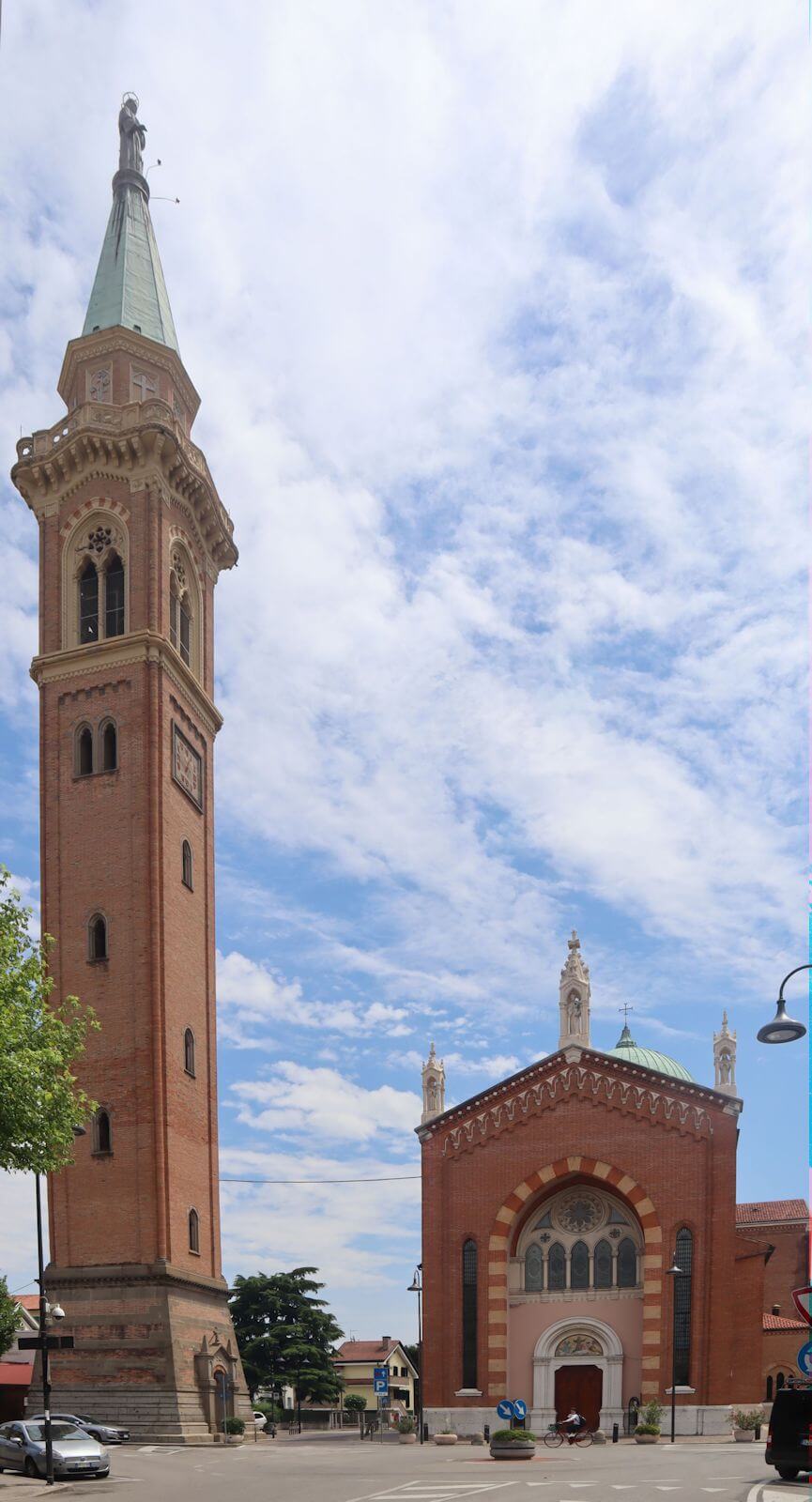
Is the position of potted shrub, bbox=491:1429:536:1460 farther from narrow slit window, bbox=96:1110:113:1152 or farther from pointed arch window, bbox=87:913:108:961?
pointed arch window, bbox=87:913:108:961

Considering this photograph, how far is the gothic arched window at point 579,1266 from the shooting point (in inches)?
1847

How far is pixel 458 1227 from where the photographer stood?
4822cm

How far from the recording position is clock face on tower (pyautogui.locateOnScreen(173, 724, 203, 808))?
4589cm

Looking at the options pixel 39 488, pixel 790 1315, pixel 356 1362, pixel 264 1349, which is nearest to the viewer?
pixel 39 488

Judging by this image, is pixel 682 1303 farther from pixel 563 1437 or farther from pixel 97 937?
pixel 97 937

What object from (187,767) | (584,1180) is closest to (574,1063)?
(584,1180)

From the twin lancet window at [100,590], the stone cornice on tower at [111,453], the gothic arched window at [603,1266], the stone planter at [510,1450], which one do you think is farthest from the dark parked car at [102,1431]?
the stone cornice on tower at [111,453]

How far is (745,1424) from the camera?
134 ft

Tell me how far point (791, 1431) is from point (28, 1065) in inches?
542

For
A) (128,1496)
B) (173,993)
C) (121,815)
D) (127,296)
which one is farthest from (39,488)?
(128,1496)

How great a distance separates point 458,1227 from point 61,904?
1822 centimetres

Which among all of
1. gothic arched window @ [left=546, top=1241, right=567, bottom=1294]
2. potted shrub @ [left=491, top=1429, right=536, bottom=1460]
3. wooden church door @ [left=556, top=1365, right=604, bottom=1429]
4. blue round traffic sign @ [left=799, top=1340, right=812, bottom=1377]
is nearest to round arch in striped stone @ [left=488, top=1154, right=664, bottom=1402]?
gothic arched window @ [left=546, top=1241, right=567, bottom=1294]

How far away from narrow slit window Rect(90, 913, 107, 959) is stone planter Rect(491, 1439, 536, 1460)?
1835 centimetres

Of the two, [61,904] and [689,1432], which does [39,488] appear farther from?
[689,1432]
